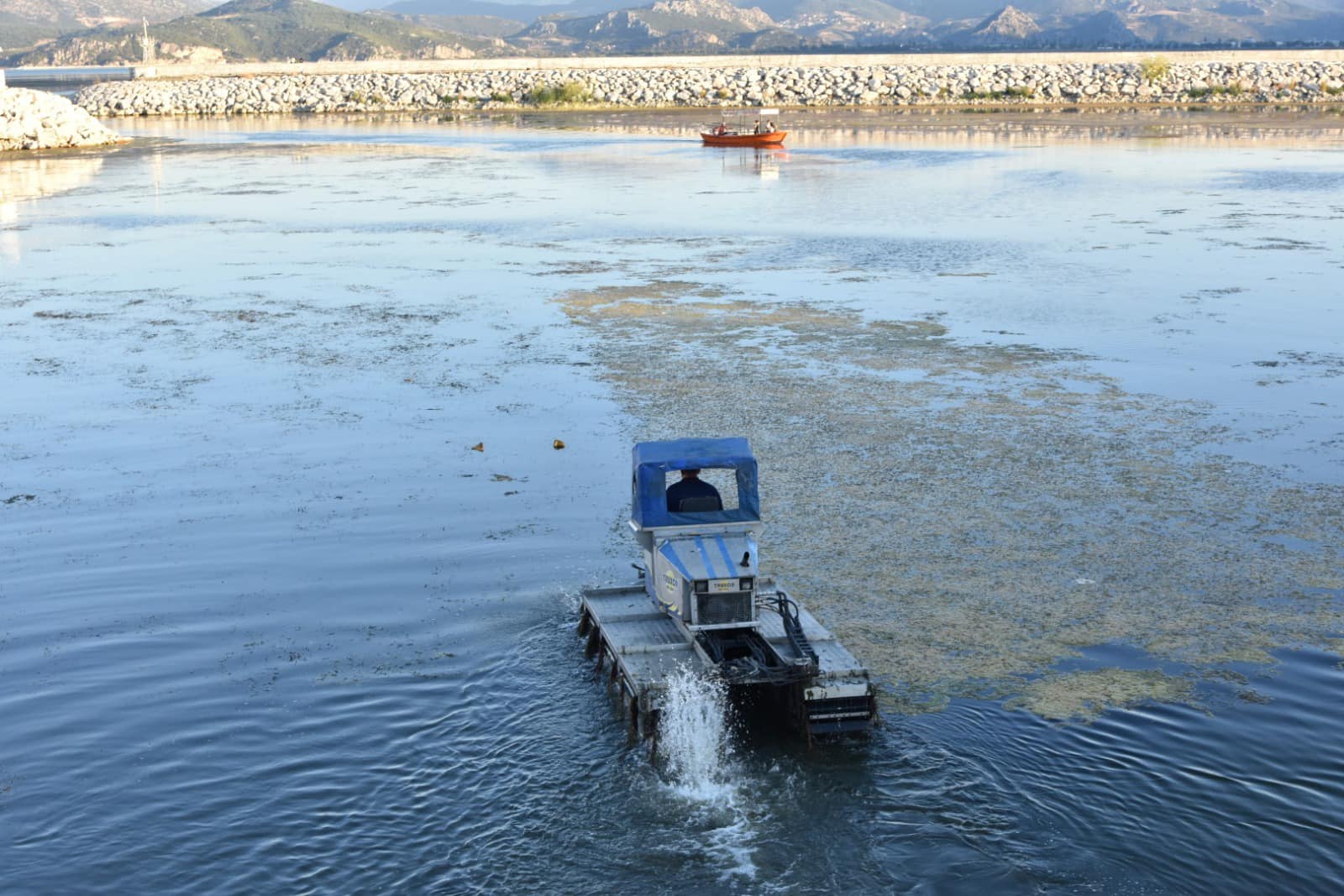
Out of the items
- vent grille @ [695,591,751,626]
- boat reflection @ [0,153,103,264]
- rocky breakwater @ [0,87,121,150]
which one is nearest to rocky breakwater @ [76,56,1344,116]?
rocky breakwater @ [0,87,121,150]


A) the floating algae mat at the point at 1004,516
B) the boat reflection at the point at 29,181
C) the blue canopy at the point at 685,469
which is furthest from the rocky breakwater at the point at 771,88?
the blue canopy at the point at 685,469

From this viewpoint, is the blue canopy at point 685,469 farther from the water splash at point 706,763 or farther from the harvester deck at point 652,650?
the water splash at point 706,763

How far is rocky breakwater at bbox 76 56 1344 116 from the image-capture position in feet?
317

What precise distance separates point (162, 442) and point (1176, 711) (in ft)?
44.8

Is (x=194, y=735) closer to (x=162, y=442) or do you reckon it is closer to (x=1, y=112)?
(x=162, y=442)

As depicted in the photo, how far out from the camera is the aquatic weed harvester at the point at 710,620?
→ 11234 mm

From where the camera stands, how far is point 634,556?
15359mm

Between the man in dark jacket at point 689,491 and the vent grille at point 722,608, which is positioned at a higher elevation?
the man in dark jacket at point 689,491

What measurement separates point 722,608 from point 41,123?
68.1 meters

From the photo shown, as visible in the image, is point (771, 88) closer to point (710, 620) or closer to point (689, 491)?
point (689, 491)

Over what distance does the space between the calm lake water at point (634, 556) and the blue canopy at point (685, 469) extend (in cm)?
156

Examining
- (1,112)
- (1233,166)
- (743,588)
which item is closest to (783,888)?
(743,588)

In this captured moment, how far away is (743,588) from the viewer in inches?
470

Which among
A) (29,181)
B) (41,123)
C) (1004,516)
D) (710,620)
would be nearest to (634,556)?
(710,620)
